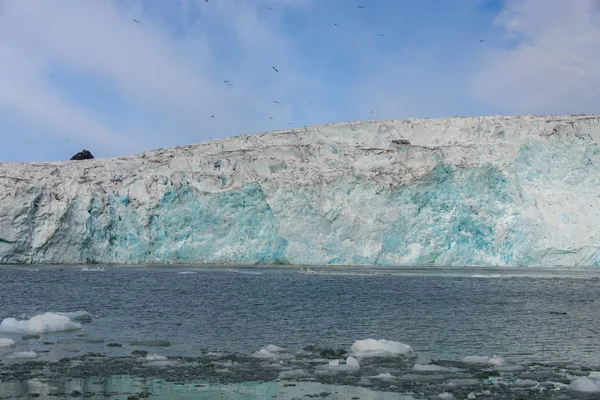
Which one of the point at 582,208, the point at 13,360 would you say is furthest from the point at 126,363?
the point at 582,208

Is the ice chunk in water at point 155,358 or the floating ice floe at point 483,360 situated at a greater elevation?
the floating ice floe at point 483,360

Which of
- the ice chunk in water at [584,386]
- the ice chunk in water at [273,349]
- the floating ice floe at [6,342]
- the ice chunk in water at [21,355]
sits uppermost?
the ice chunk in water at [584,386]

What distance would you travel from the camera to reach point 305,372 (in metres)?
8.98

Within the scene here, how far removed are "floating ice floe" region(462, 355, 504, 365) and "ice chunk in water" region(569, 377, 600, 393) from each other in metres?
1.77

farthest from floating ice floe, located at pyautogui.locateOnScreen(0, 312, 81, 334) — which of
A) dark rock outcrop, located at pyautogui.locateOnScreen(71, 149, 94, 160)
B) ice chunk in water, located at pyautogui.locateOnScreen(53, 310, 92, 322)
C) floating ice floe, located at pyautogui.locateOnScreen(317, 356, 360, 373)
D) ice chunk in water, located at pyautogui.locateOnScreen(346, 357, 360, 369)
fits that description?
dark rock outcrop, located at pyautogui.locateOnScreen(71, 149, 94, 160)

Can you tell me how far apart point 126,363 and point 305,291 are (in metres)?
13.2

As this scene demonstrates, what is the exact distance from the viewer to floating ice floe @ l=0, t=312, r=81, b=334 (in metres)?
12.4

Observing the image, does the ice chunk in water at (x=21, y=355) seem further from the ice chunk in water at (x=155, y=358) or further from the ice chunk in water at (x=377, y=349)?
the ice chunk in water at (x=377, y=349)

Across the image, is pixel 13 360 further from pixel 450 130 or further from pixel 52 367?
pixel 450 130

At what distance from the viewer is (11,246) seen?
110 feet

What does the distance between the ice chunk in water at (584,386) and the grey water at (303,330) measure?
243 millimetres

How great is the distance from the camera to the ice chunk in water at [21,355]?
9.74m

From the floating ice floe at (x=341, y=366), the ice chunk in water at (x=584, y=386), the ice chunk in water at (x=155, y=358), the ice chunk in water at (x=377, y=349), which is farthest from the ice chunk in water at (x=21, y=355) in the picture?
the ice chunk in water at (x=584, y=386)

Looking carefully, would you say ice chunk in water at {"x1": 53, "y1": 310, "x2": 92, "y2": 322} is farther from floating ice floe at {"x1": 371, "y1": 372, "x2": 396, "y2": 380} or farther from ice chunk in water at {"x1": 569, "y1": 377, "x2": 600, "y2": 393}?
ice chunk in water at {"x1": 569, "y1": 377, "x2": 600, "y2": 393}
